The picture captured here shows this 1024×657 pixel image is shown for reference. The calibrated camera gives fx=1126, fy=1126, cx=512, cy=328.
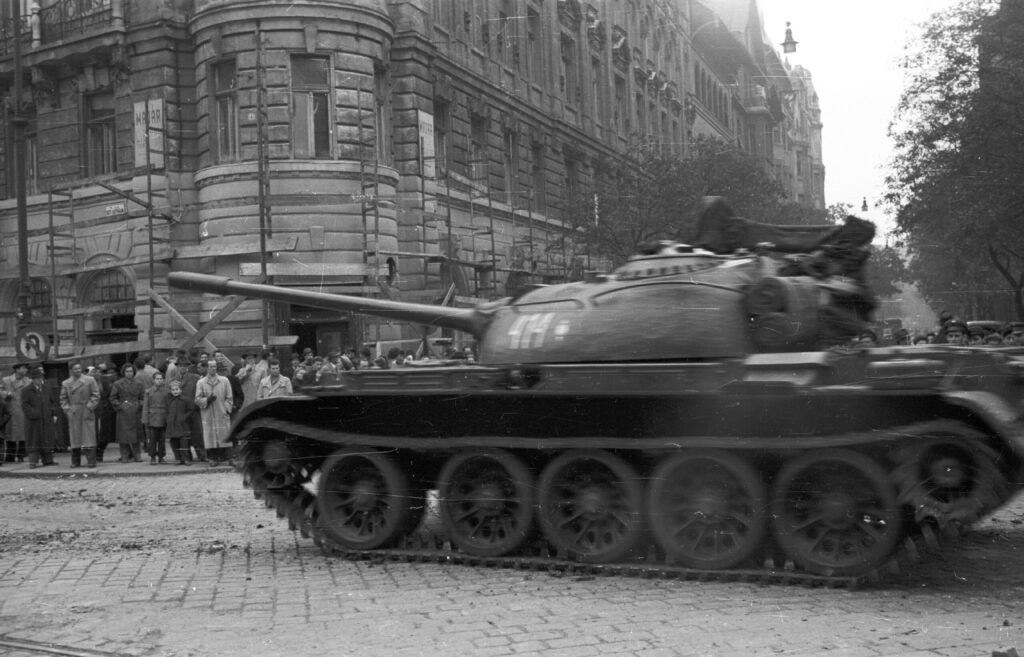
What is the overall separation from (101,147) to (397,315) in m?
17.1

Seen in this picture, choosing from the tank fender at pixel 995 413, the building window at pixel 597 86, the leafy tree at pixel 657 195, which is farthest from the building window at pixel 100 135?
the tank fender at pixel 995 413

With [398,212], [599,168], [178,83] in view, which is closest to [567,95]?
[599,168]

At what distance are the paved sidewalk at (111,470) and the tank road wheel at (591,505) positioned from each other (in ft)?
29.6

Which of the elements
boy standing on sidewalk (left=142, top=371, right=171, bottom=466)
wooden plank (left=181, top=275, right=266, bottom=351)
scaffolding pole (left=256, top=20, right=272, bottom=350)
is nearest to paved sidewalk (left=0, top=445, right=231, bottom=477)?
boy standing on sidewalk (left=142, top=371, right=171, bottom=466)

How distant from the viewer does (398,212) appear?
901 inches

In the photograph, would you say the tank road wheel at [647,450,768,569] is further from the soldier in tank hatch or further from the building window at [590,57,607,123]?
the building window at [590,57,607,123]

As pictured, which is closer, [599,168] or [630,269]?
[630,269]

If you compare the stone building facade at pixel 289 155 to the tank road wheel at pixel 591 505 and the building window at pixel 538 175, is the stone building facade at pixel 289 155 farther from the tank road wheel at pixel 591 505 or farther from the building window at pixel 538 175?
the tank road wheel at pixel 591 505

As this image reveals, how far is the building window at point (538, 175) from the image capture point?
26.0 meters

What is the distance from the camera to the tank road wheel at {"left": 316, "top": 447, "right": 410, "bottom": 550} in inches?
334

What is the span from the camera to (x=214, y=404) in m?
16.4

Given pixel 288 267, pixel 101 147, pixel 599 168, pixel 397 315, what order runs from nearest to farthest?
pixel 397 315, pixel 288 267, pixel 101 147, pixel 599 168

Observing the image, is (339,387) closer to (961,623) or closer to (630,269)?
(630,269)

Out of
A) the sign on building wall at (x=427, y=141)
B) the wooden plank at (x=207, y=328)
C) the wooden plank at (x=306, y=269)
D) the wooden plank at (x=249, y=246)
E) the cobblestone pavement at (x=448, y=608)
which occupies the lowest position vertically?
the cobblestone pavement at (x=448, y=608)
